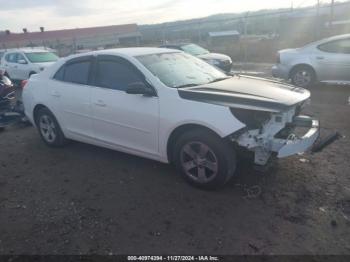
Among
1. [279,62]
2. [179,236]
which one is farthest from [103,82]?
[279,62]

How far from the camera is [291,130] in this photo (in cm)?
441

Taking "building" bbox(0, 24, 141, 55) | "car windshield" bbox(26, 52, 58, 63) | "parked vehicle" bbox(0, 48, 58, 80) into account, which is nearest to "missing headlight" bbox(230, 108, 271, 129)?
"parked vehicle" bbox(0, 48, 58, 80)

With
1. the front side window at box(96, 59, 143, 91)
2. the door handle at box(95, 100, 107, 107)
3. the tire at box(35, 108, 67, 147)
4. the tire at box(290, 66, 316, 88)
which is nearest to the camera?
the front side window at box(96, 59, 143, 91)

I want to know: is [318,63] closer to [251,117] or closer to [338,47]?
[338,47]

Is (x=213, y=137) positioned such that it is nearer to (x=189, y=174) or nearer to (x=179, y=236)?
(x=189, y=174)

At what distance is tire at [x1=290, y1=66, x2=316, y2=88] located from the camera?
10008 millimetres

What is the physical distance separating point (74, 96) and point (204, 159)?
2.41 meters

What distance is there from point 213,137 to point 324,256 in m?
1.65

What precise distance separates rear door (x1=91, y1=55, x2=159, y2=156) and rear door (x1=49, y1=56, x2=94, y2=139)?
7.6 inches

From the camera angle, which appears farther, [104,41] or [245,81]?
[104,41]

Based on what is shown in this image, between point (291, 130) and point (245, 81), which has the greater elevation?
point (245, 81)

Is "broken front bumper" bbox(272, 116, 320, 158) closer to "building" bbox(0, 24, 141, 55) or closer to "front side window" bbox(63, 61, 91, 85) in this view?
"front side window" bbox(63, 61, 91, 85)

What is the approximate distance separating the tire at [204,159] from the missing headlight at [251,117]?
0.34 metres

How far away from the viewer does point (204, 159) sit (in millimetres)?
4094
